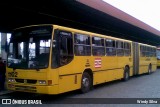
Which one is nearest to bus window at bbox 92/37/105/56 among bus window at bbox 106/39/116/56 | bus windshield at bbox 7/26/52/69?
bus window at bbox 106/39/116/56

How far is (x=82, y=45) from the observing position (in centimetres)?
1163

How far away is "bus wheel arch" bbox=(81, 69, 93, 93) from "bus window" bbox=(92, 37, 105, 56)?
101 cm

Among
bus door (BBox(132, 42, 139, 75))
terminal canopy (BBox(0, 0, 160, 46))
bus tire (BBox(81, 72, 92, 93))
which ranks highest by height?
terminal canopy (BBox(0, 0, 160, 46))

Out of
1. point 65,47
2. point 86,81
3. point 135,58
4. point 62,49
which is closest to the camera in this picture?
point 62,49

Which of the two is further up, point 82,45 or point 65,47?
point 82,45

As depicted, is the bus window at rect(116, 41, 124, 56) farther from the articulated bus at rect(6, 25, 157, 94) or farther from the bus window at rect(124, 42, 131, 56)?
the articulated bus at rect(6, 25, 157, 94)

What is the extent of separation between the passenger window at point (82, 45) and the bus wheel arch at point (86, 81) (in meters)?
0.82

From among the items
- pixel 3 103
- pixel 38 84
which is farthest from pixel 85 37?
pixel 3 103

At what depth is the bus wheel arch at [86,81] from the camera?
11.6 metres

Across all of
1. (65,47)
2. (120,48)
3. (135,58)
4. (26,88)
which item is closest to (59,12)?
(120,48)

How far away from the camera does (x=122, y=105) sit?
9.12 meters

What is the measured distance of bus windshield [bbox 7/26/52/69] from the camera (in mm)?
9496

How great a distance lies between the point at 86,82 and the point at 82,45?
1.62 metres

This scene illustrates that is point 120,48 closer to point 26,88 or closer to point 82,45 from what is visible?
point 82,45
